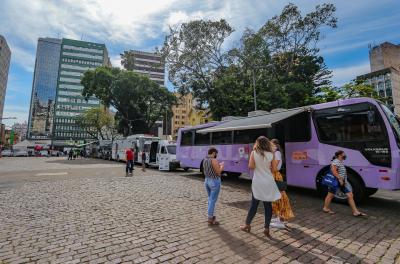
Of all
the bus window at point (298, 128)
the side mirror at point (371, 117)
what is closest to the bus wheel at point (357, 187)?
the side mirror at point (371, 117)

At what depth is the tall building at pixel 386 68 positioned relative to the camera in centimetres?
5781

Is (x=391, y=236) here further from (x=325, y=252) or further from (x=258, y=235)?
(x=258, y=235)

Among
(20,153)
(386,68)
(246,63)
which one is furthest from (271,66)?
(20,153)

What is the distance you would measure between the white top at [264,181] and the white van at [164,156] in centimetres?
1466

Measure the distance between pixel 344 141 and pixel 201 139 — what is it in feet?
26.2

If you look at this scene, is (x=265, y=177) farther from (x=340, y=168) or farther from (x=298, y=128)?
(x=298, y=128)

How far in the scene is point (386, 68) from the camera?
189ft

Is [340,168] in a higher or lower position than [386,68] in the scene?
lower

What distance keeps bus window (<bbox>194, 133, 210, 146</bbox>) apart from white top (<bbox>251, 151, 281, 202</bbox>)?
9.17m

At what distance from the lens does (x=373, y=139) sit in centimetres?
706

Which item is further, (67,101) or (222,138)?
(67,101)

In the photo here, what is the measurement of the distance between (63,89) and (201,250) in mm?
118585

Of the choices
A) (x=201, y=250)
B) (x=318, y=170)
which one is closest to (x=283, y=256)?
(x=201, y=250)

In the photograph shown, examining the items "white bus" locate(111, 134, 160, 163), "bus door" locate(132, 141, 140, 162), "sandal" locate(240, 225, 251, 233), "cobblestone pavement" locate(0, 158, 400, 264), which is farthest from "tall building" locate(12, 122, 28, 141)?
"sandal" locate(240, 225, 251, 233)
